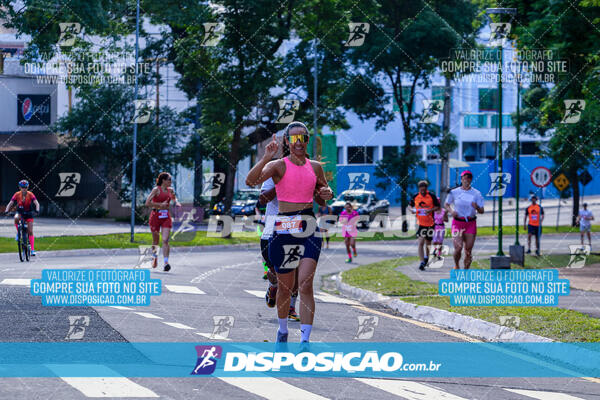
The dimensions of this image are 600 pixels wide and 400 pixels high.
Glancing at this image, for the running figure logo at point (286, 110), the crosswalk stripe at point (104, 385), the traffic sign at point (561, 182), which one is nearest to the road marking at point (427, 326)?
the crosswalk stripe at point (104, 385)

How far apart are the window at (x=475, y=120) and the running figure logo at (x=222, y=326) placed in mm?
62295

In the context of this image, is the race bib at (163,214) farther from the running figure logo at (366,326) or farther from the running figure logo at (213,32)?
the running figure logo at (213,32)

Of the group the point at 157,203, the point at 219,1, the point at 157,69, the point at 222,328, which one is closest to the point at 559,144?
the point at 157,203

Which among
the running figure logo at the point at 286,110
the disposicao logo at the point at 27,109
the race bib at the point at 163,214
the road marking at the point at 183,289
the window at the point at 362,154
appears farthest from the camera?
the window at the point at 362,154

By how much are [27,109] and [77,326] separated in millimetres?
42559

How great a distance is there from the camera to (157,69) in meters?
45.8

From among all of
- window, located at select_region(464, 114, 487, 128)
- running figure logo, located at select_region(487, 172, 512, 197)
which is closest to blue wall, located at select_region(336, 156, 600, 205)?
window, located at select_region(464, 114, 487, 128)

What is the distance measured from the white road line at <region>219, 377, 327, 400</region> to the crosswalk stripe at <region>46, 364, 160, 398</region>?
71cm

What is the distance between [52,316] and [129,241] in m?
19.0

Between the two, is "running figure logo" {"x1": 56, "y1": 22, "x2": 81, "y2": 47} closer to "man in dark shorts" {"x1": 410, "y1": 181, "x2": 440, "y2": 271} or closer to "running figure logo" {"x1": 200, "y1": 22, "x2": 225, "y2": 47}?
"man in dark shorts" {"x1": 410, "y1": 181, "x2": 440, "y2": 271}

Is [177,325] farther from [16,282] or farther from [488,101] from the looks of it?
[488,101]

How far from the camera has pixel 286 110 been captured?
37.0 meters

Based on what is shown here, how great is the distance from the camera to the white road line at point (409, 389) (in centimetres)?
705

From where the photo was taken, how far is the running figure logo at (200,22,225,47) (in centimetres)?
3456
